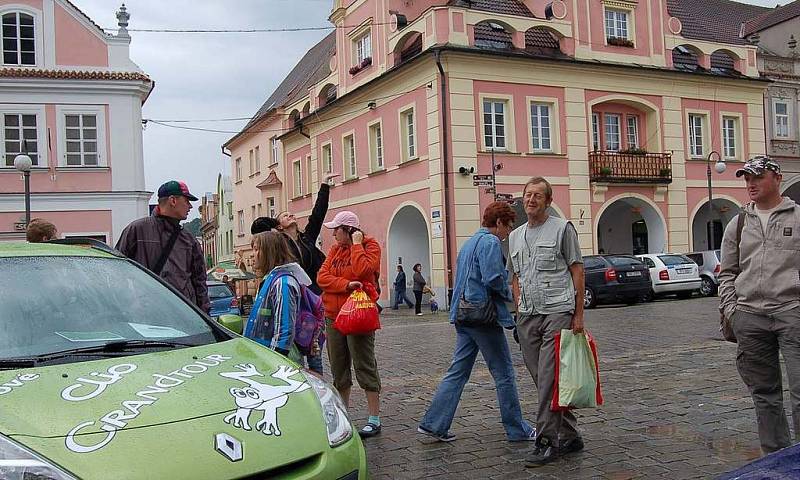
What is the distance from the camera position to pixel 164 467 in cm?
273

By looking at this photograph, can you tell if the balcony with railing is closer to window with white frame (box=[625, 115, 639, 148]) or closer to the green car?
window with white frame (box=[625, 115, 639, 148])

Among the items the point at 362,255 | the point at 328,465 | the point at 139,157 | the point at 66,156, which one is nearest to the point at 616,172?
the point at 139,157

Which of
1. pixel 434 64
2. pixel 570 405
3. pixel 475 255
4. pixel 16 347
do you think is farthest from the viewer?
pixel 434 64

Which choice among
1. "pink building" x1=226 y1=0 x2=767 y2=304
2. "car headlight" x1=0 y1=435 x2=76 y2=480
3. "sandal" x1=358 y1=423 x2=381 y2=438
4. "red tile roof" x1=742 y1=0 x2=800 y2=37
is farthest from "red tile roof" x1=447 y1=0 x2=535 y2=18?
"car headlight" x1=0 y1=435 x2=76 y2=480

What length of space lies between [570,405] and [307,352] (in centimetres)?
187

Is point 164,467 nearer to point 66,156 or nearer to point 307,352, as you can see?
point 307,352

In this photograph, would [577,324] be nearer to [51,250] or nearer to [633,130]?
[51,250]

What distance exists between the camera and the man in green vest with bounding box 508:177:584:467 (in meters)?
5.35

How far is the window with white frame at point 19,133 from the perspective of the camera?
25.2m

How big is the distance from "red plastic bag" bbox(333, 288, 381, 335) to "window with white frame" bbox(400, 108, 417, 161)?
811 inches

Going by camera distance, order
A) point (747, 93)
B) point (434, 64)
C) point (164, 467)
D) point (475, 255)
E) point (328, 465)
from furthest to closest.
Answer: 1. point (747, 93)
2. point (434, 64)
3. point (475, 255)
4. point (328, 465)
5. point (164, 467)

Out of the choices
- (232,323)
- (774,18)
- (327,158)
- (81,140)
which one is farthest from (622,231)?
(232,323)

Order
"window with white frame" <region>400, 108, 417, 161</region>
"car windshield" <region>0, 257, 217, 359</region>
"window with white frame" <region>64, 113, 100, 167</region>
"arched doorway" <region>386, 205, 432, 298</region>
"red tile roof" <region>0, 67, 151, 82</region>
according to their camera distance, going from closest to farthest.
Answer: "car windshield" <region>0, 257, 217, 359</region> → "red tile roof" <region>0, 67, 151, 82</region> → "window with white frame" <region>64, 113, 100, 167</region> → "window with white frame" <region>400, 108, 417, 161</region> → "arched doorway" <region>386, 205, 432, 298</region>

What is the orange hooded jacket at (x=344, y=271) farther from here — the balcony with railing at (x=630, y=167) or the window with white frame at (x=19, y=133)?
the window with white frame at (x=19, y=133)
